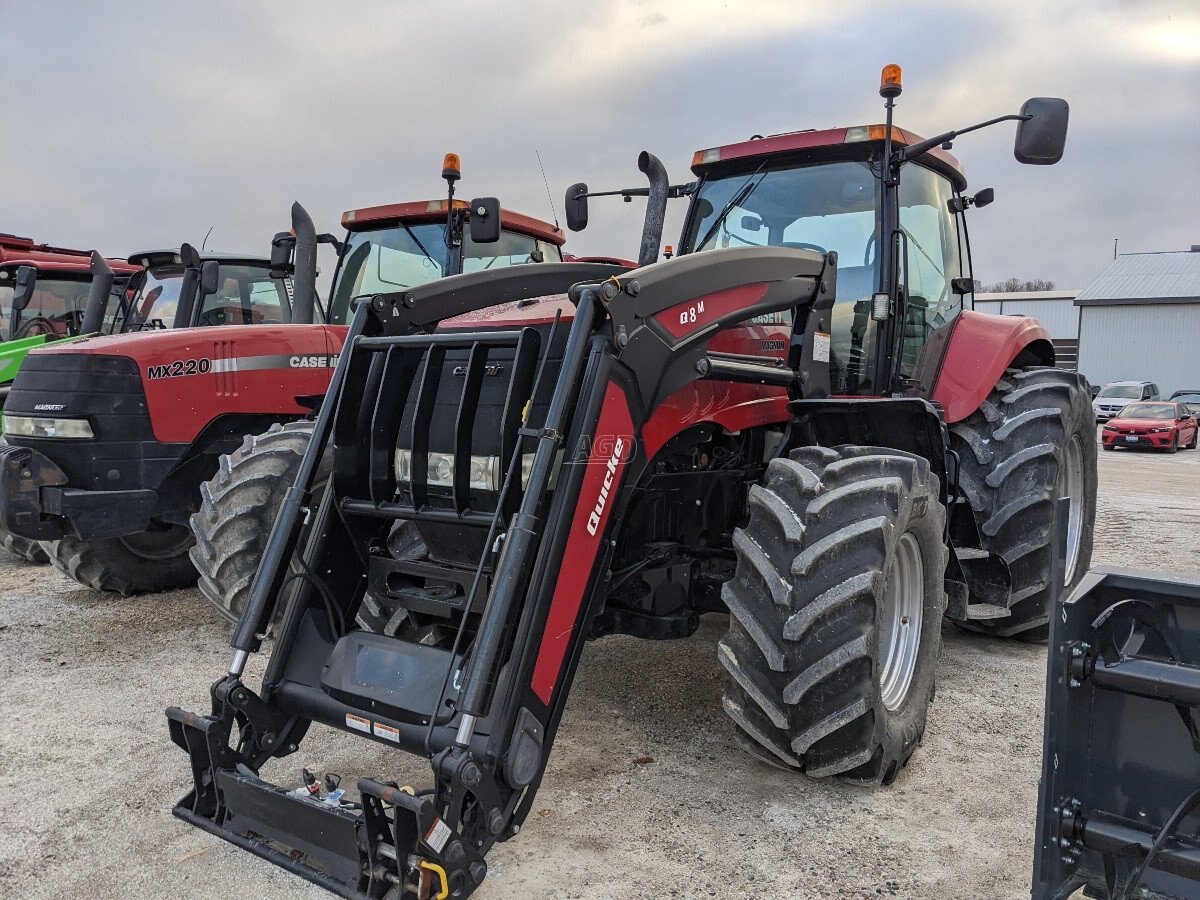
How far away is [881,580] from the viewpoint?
3094mm

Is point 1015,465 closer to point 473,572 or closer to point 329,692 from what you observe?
point 473,572

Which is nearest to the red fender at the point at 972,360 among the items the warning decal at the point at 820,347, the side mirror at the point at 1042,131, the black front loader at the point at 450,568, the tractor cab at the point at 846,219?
the tractor cab at the point at 846,219

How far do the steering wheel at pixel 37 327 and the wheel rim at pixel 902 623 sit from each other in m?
8.78

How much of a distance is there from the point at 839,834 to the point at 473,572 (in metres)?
1.42

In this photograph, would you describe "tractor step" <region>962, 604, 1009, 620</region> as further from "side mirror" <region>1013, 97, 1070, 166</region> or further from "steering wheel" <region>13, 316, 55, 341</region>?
"steering wheel" <region>13, 316, 55, 341</region>

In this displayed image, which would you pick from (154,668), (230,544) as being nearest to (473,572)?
(230,544)

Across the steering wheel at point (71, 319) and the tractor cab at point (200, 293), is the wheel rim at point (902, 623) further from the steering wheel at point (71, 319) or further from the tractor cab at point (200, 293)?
the steering wheel at point (71, 319)

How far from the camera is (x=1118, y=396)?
27141 millimetres

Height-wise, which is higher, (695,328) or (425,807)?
(695,328)

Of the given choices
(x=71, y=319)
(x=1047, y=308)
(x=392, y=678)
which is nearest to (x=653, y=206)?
(x=392, y=678)

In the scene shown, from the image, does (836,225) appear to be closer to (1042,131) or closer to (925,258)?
(925,258)

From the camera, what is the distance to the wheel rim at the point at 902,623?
3633mm

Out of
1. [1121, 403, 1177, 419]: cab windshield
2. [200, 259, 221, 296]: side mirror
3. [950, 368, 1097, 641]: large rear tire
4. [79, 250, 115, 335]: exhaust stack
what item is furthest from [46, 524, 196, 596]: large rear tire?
[1121, 403, 1177, 419]: cab windshield

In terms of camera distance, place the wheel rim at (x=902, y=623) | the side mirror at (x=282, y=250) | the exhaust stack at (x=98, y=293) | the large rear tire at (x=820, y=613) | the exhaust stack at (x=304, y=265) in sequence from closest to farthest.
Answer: the large rear tire at (x=820, y=613) → the wheel rim at (x=902, y=623) → the exhaust stack at (x=304, y=265) → the side mirror at (x=282, y=250) → the exhaust stack at (x=98, y=293)
